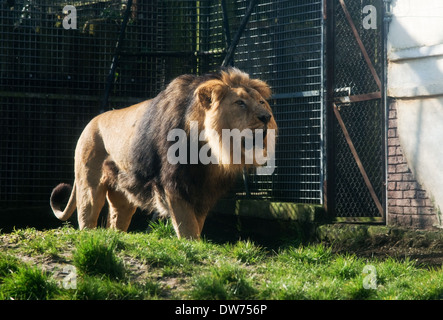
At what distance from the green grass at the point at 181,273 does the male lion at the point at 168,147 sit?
2.94 ft

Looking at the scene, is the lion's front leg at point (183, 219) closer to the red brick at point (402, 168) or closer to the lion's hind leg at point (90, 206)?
the lion's hind leg at point (90, 206)

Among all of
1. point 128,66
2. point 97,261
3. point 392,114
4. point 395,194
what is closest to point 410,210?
point 395,194

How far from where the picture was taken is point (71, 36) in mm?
9383

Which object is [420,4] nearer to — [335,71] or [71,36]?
[335,71]

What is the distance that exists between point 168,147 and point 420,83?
9.09 ft

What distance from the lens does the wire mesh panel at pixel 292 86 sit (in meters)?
8.00

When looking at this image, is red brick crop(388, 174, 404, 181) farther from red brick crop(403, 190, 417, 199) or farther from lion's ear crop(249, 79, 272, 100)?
lion's ear crop(249, 79, 272, 100)

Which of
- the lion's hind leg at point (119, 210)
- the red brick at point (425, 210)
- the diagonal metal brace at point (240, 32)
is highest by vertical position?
the diagonal metal brace at point (240, 32)

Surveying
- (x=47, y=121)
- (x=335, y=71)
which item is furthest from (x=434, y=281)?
(x=47, y=121)

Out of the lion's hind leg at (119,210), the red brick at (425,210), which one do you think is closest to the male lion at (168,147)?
the lion's hind leg at (119,210)

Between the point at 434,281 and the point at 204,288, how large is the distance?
1.72 meters

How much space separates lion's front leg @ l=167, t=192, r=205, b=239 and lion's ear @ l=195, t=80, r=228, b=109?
985 millimetres

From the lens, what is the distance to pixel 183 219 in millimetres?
6312
